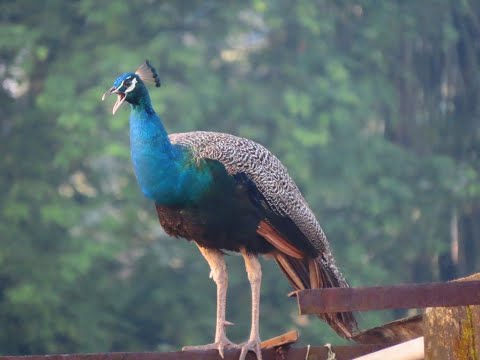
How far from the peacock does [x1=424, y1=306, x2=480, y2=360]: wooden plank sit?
1795 millimetres

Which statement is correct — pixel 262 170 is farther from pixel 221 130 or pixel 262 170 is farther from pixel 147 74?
pixel 221 130

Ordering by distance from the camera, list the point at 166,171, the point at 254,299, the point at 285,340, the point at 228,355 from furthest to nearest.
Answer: the point at 254,299, the point at 166,171, the point at 228,355, the point at 285,340

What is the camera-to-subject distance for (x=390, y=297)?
313cm

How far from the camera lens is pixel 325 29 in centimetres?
1305

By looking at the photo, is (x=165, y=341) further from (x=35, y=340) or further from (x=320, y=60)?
(x=320, y=60)

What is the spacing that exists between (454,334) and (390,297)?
0.68ft

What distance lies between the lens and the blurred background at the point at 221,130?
466 inches

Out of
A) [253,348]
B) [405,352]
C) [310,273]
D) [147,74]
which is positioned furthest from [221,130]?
[405,352]

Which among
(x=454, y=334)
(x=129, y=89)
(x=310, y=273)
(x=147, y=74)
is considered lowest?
(x=454, y=334)

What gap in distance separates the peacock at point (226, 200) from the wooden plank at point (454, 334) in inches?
70.7

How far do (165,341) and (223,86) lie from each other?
8.48 feet

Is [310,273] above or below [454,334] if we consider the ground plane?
above

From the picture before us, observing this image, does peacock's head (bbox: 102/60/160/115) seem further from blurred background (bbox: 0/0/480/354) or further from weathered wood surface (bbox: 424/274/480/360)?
blurred background (bbox: 0/0/480/354)

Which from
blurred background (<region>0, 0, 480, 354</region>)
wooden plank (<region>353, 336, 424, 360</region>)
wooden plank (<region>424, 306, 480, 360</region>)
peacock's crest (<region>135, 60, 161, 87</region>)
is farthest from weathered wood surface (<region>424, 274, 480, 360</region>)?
blurred background (<region>0, 0, 480, 354</region>)
